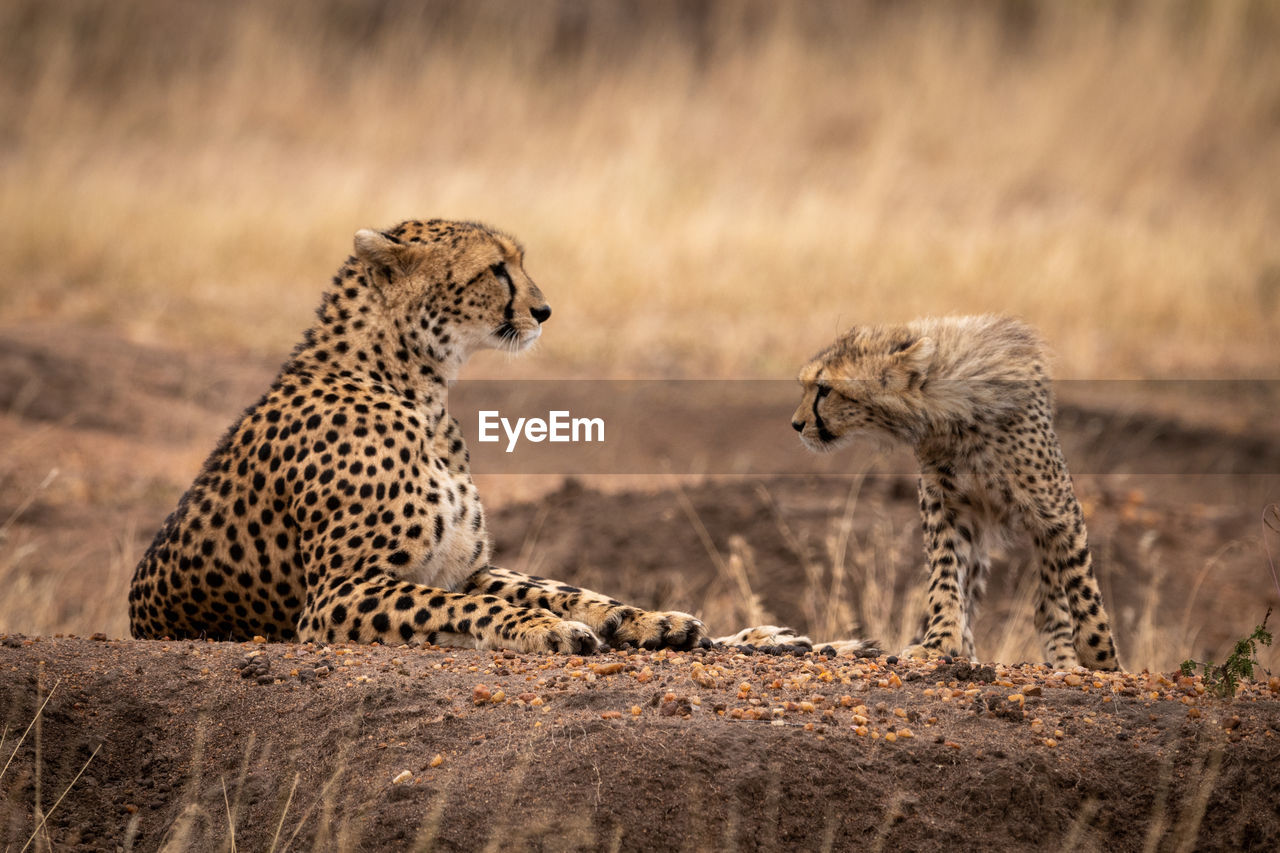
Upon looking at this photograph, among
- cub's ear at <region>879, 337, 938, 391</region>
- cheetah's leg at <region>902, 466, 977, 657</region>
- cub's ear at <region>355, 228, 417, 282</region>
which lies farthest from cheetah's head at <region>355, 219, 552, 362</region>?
cheetah's leg at <region>902, 466, 977, 657</region>

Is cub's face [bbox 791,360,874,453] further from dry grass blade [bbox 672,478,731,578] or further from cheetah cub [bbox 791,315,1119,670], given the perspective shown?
dry grass blade [bbox 672,478,731,578]

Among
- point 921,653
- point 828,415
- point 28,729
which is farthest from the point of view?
point 828,415

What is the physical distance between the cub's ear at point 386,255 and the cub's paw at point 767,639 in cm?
119

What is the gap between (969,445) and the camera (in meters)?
3.98

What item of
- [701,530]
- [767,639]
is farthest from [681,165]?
[767,639]

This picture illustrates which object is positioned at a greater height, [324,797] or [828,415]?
[828,415]

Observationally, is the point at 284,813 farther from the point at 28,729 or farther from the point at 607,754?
the point at 28,729

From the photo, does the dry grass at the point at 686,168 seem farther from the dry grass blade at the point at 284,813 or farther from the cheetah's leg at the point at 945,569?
the dry grass blade at the point at 284,813

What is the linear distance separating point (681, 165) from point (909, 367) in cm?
950

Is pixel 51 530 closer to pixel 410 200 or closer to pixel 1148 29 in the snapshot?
pixel 410 200

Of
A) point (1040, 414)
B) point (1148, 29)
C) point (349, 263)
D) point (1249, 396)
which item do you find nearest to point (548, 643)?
point (349, 263)

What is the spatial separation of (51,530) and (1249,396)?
23.2 ft

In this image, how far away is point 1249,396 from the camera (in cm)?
955

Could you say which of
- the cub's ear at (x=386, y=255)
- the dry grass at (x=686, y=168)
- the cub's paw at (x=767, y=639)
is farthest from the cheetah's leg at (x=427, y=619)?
the dry grass at (x=686, y=168)
